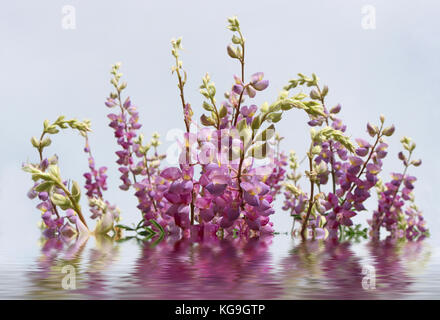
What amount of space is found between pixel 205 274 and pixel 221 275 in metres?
0.03

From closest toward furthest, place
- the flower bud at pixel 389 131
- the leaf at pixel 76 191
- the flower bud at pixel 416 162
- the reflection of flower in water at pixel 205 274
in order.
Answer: the reflection of flower in water at pixel 205 274 < the leaf at pixel 76 191 < the flower bud at pixel 389 131 < the flower bud at pixel 416 162

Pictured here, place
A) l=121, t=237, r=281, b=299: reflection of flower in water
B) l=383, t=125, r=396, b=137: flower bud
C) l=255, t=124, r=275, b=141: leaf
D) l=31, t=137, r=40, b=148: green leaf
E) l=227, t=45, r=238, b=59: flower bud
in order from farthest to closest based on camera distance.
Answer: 1. l=383, t=125, r=396, b=137: flower bud
2. l=31, t=137, r=40, b=148: green leaf
3. l=227, t=45, r=238, b=59: flower bud
4. l=255, t=124, r=275, b=141: leaf
5. l=121, t=237, r=281, b=299: reflection of flower in water

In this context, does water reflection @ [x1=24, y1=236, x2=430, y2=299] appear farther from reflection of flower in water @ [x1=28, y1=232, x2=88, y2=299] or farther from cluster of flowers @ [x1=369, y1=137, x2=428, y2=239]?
cluster of flowers @ [x1=369, y1=137, x2=428, y2=239]

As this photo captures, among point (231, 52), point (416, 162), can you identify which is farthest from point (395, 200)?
point (231, 52)

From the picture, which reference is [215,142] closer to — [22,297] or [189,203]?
[189,203]

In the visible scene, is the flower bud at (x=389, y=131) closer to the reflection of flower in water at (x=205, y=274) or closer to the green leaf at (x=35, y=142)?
the reflection of flower in water at (x=205, y=274)

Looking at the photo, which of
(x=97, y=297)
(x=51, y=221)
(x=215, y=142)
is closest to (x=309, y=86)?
(x=215, y=142)

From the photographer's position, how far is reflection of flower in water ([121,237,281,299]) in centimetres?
63

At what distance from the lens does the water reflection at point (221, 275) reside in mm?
640

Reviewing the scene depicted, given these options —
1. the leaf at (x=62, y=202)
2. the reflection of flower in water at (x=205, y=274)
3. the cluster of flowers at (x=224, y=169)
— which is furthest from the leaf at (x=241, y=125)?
the leaf at (x=62, y=202)

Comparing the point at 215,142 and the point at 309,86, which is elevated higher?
the point at 309,86

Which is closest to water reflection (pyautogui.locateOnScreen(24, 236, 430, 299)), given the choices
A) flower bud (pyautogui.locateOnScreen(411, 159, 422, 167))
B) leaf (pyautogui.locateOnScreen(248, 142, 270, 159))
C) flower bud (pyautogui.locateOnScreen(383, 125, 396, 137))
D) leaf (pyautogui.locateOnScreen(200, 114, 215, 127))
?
leaf (pyautogui.locateOnScreen(248, 142, 270, 159))

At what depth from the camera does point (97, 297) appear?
61 cm

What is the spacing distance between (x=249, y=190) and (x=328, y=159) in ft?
3.08
